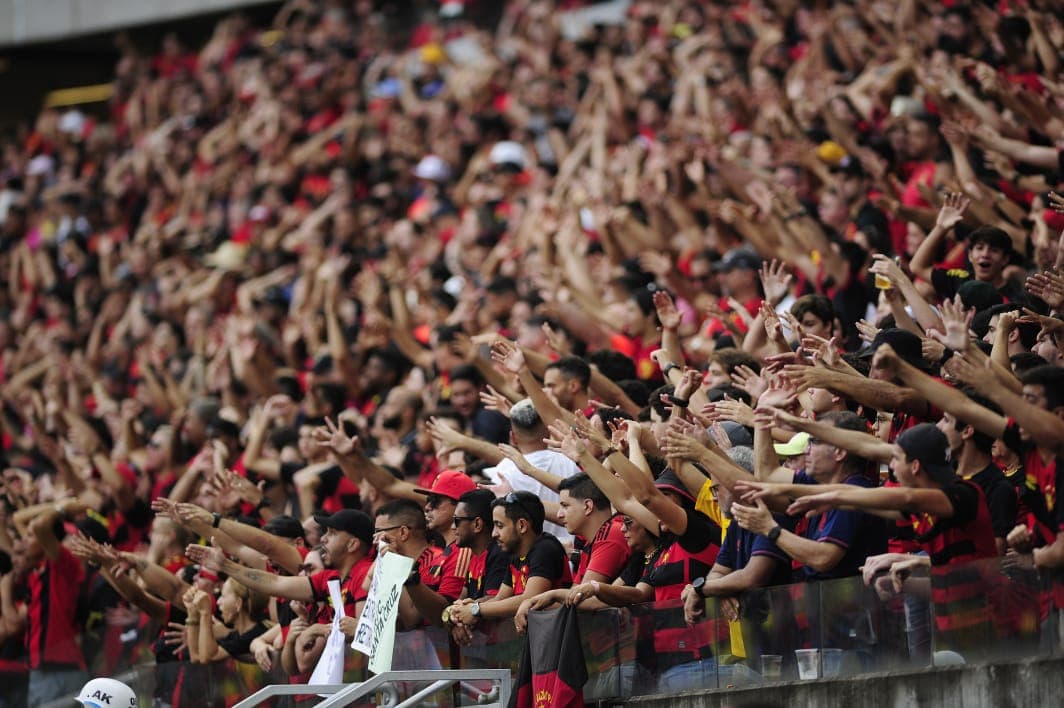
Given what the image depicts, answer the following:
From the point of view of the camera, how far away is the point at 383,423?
12.2 metres

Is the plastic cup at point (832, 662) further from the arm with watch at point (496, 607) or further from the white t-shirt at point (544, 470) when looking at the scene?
the white t-shirt at point (544, 470)

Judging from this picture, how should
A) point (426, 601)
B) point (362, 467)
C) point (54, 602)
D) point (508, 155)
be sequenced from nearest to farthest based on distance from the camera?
1. point (426, 601)
2. point (362, 467)
3. point (54, 602)
4. point (508, 155)

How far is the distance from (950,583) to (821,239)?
4.89 metres

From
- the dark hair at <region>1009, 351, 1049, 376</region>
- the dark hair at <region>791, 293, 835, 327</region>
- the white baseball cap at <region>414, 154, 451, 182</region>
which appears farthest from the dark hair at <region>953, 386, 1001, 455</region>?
the white baseball cap at <region>414, 154, 451, 182</region>

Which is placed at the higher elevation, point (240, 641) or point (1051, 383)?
point (1051, 383)

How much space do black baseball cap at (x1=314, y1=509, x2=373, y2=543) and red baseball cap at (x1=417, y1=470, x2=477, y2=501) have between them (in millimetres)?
395

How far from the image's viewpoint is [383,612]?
7.86 metres

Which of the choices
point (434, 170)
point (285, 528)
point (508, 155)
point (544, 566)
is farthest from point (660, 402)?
point (434, 170)

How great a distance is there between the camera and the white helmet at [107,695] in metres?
9.01

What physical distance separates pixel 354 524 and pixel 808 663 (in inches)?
120

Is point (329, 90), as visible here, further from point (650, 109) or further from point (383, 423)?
point (383, 423)

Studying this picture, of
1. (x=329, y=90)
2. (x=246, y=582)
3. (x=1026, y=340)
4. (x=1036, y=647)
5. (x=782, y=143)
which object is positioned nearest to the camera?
(x=1036, y=647)

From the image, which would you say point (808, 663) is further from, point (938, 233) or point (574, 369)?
point (938, 233)

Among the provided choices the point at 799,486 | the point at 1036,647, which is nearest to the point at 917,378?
the point at 799,486
